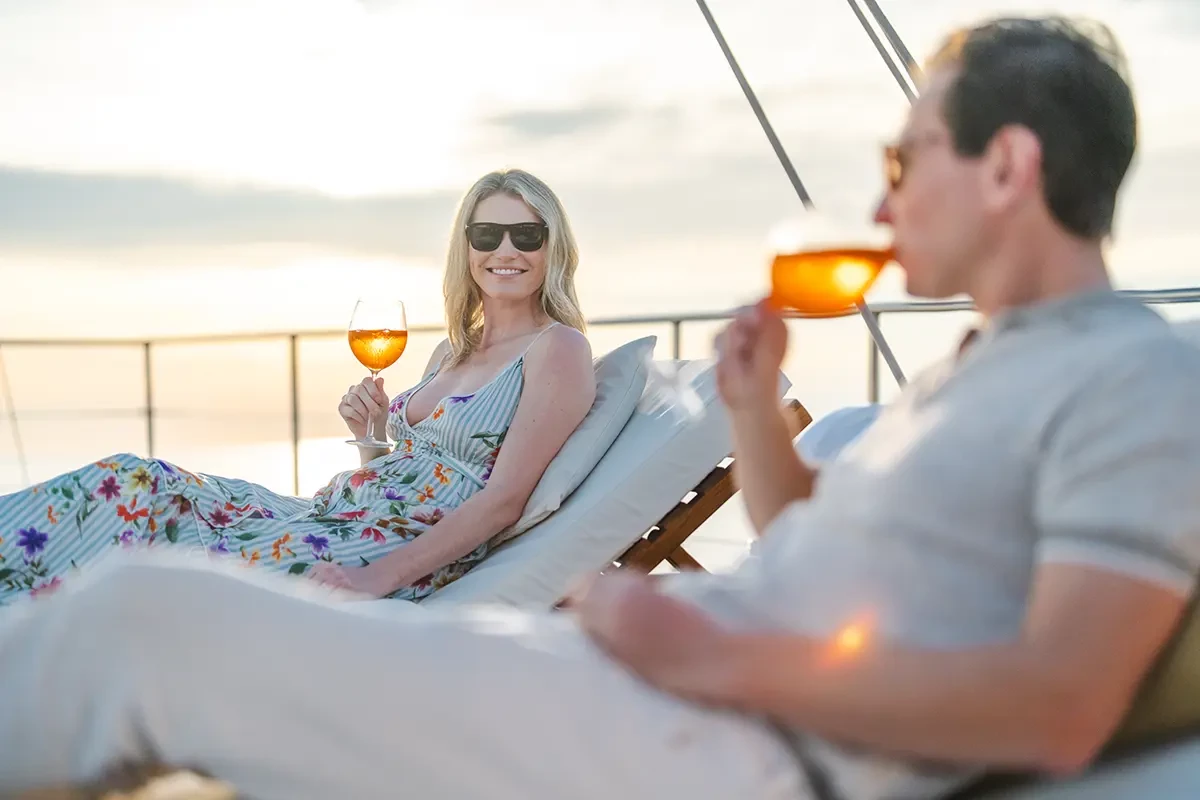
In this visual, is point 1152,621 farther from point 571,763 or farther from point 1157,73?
point 1157,73

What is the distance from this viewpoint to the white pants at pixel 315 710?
39.3 inches

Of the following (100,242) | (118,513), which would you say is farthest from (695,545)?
(100,242)

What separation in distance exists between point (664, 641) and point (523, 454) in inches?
70.1

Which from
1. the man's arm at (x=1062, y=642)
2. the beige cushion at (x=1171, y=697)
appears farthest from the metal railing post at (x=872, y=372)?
the man's arm at (x=1062, y=642)

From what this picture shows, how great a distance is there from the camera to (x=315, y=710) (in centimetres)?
102

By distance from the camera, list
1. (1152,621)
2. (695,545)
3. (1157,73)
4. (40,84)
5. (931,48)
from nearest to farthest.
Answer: (1152,621) < (931,48) < (1157,73) < (695,545) < (40,84)

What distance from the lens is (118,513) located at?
273 centimetres

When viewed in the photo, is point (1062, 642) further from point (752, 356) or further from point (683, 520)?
point (683, 520)

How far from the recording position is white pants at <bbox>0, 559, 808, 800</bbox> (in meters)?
1.00

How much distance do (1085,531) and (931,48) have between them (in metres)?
0.55

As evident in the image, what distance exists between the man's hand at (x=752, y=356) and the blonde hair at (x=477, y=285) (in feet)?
5.76

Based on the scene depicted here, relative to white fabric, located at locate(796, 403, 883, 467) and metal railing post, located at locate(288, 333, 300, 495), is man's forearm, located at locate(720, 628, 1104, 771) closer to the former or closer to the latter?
white fabric, located at locate(796, 403, 883, 467)

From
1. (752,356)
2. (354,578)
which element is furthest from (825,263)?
(354,578)

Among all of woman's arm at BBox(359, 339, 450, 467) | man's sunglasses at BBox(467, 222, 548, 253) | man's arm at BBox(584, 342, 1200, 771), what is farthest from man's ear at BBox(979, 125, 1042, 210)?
woman's arm at BBox(359, 339, 450, 467)
